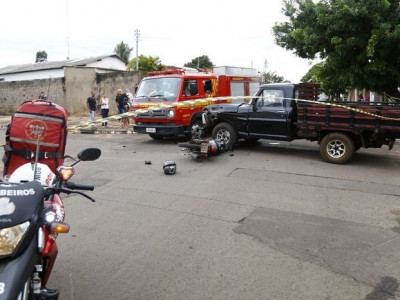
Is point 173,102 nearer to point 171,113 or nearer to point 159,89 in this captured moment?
point 171,113

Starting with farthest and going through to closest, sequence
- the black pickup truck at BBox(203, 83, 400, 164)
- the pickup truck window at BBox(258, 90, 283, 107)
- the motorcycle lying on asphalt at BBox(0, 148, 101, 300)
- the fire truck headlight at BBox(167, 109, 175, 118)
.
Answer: the fire truck headlight at BBox(167, 109, 175, 118) → the pickup truck window at BBox(258, 90, 283, 107) → the black pickup truck at BBox(203, 83, 400, 164) → the motorcycle lying on asphalt at BBox(0, 148, 101, 300)

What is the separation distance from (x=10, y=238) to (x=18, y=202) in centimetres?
20

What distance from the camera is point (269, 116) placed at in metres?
10.1

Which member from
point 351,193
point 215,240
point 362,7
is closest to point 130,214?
point 215,240

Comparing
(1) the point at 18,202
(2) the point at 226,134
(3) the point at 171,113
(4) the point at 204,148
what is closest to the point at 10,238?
(1) the point at 18,202

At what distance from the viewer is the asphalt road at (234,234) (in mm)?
3582

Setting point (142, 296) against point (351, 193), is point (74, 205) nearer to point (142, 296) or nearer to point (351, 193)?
point (142, 296)

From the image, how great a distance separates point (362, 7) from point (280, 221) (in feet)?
23.8

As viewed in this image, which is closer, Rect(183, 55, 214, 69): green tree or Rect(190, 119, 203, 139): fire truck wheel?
Rect(190, 119, 203, 139): fire truck wheel

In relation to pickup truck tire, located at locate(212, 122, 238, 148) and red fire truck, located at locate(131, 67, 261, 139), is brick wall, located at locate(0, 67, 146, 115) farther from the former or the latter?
pickup truck tire, located at locate(212, 122, 238, 148)

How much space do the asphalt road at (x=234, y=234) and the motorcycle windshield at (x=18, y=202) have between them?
4.70 feet

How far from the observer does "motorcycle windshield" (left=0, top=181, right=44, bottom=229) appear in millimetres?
2191

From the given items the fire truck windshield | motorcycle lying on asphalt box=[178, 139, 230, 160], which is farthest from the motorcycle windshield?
the fire truck windshield

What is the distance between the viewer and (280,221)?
530 cm
